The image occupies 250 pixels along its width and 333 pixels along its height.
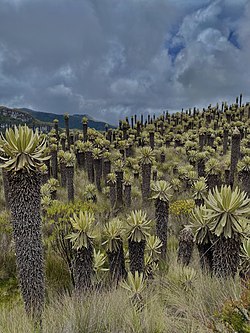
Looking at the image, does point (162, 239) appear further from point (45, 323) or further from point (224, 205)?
point (45, 323)

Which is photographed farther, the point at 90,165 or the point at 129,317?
the point at 90,165

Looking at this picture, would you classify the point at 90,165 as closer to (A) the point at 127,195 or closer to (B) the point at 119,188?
(B) the point at 119,188

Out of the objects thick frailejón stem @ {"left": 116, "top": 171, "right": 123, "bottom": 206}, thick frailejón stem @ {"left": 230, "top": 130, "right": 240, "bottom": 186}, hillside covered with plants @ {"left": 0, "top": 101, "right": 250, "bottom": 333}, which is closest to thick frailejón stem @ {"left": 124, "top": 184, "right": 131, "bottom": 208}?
thick frailejón stem @ {"left": 116, "top": 171, "right": 123, "bottom": 206}

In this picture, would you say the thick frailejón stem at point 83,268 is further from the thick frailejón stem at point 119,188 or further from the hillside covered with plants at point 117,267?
the thick frailejón stem at point 119,188


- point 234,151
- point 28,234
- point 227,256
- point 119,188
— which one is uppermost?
point 234,151

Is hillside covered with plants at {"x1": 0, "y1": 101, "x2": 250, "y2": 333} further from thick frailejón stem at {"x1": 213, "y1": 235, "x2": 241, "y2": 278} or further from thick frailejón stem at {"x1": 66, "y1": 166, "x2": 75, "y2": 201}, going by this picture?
thick frailejón stem at {"x1": 66, "y1": 166, "x2": 75, "y2": 201}

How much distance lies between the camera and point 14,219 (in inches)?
189

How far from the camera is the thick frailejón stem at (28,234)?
187 inches

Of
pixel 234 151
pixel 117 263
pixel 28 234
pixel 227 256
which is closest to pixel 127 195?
pixel 234 151

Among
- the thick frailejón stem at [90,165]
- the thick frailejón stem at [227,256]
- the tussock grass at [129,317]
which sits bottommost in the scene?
the tussock grass at [129,317]

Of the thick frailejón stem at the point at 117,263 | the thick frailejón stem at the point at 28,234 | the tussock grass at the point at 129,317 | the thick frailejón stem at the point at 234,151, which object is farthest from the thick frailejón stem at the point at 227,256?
the thick frailejón stem at the point at 234,151

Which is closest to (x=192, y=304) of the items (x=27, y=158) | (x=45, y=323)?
(x=45, y=323)

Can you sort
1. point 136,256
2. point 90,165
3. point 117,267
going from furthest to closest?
point 90,165 → point 117,267 → point 136,256

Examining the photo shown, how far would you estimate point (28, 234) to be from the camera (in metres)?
4.82
